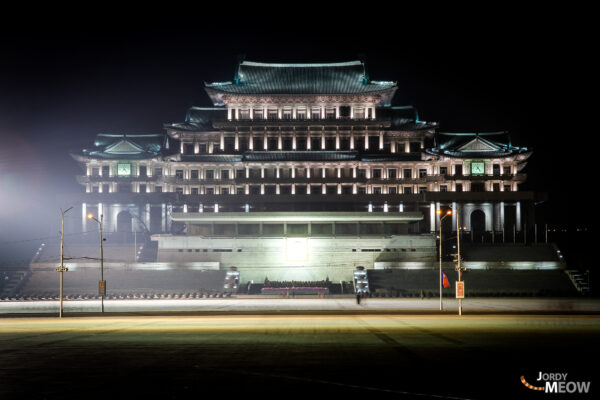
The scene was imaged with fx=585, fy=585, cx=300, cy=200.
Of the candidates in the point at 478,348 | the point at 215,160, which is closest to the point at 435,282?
the point at 215,160

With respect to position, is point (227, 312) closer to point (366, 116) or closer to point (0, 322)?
point (0, 322)

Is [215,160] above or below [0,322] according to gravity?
above

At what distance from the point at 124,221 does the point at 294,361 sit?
64859mm

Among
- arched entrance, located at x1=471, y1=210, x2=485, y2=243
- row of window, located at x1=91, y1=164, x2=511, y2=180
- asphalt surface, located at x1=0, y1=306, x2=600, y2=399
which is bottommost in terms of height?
asphalt surface, located at x1=0, y1=306, x2=600, y2=399

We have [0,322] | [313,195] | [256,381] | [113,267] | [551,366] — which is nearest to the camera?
[256,381]

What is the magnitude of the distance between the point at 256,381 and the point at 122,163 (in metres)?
68.4

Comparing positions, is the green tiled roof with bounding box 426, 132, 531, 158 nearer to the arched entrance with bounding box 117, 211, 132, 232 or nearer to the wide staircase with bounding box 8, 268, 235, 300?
the wide staircase with bounding box 8, 268, 235, 300

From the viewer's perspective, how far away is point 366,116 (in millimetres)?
73812

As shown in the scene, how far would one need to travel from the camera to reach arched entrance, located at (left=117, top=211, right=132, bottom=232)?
2958 inches

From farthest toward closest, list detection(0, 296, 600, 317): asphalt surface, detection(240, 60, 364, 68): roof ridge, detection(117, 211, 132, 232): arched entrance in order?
detection(117, 211, 132, 232): arched entrance → detection(240, 60, 364, 68): roof ridge → detection(0, 296, 600, 317): asphalt surface

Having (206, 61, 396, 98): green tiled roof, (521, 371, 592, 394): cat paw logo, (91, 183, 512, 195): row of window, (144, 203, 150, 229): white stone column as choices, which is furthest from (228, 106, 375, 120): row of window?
(521, 371, 592, 394): cat paw logo

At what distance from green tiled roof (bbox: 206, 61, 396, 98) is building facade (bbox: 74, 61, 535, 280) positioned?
13 centimetres

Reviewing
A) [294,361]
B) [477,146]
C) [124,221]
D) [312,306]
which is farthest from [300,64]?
[294,361]

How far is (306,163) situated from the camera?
72.5 meters
